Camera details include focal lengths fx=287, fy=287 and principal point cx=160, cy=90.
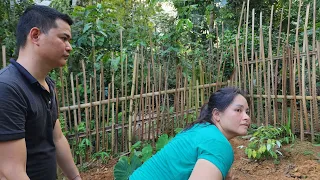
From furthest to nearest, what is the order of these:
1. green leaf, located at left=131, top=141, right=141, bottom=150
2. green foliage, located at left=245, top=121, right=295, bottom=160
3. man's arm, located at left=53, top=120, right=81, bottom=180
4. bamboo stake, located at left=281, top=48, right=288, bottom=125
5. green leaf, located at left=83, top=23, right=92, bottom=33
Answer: bamboo stake, located at left=281, top=48, right=288, bottom=125, green leaf, located at left=83, top=23, right=92, bottom=33, green leaf, located at left=131, top=141, right=141, bottom=150, green foliage, located at left=245, top=121, right=295, bottom=160, man's arm, located at left=53, top=120, right=81, bottom=180

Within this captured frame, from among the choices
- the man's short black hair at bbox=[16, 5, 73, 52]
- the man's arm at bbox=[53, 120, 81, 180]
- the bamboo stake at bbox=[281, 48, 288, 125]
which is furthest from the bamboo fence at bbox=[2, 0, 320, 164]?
the man's short black hair at bbox=[16, 5, 73, 52]

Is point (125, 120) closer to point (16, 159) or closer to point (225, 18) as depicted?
point (16, 159)

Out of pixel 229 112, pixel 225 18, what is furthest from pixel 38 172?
pixel 225 18

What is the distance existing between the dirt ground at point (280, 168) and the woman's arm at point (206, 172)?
248 centimetres

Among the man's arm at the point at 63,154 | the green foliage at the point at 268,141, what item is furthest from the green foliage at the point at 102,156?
the man's arm at the point at 63,154

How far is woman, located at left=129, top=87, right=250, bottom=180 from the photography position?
120 centimetres

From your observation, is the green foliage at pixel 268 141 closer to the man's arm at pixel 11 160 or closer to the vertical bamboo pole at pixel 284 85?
the vertical bamboo pole at pixel 284 85

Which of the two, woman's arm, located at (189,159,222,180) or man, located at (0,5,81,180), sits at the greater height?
man, located at (0,5,81,180)

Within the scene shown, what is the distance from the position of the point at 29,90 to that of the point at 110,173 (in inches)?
104

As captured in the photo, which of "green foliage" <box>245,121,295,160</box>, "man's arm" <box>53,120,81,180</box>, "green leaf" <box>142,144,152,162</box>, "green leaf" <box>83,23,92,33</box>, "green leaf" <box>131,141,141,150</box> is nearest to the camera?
"man's arm" <box>53,120,81,180</box>

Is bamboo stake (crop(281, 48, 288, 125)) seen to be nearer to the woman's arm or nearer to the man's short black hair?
the woman's arm

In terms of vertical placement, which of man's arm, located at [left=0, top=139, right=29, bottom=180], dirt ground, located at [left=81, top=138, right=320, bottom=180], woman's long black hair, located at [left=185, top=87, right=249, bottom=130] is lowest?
dirt ground, located at [left=81, top=138, right=320, bottom=180]

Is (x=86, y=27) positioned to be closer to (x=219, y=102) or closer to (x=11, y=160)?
(x=219, y=102)

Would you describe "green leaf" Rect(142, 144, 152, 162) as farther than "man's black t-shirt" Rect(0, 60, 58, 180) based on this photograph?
Yes
